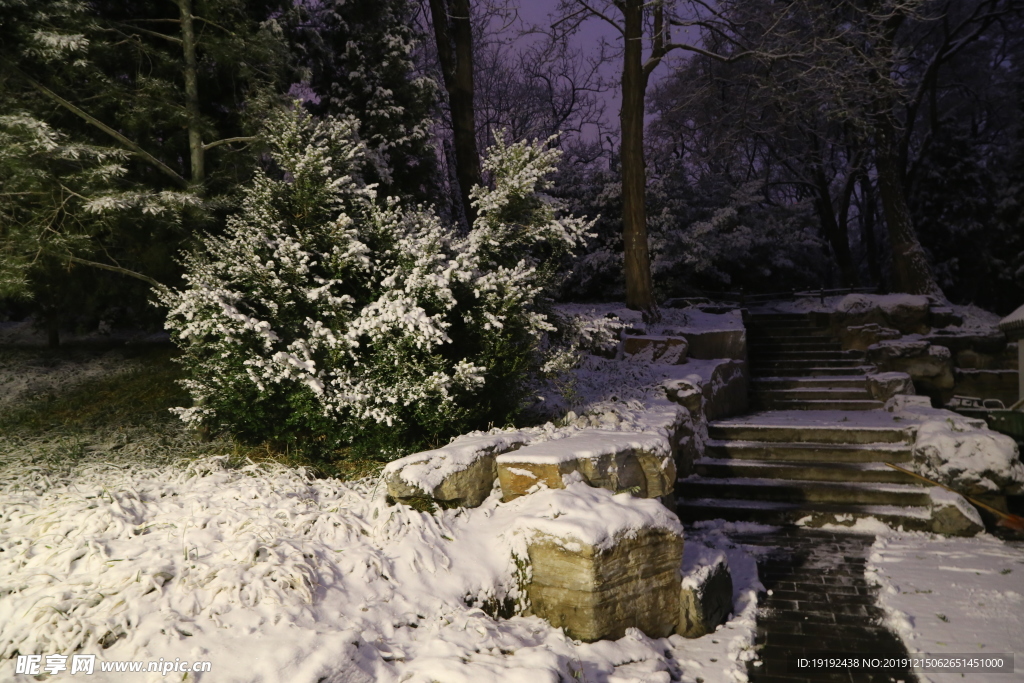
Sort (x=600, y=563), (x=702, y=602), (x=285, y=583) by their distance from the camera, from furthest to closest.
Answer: (x=702, y=602)
(x=600, y=563)
(x=285, y=583)

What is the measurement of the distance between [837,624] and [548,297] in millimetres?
4048

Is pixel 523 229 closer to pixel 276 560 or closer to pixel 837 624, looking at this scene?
pixel 276 560

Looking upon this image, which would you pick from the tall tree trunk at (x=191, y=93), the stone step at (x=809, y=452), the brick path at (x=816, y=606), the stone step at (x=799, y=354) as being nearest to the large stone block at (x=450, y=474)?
the brick path at (x=816, y=606)

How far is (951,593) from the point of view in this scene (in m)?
4.58

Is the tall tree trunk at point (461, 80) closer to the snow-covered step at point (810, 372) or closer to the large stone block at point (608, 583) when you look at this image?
the snow-covered step at point (810, 372)

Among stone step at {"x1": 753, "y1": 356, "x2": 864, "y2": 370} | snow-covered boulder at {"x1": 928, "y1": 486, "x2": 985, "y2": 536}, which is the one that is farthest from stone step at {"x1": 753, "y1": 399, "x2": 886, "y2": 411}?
snow-covered boulder at {"x1": 928, "y1": 486, "x2": 985, "y2": 536}

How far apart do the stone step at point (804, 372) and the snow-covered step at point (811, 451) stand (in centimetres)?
288

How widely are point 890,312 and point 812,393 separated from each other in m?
2.84

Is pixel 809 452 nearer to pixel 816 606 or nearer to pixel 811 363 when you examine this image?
pixel 816 606

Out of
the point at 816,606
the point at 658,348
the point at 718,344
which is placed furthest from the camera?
the point at 718,344

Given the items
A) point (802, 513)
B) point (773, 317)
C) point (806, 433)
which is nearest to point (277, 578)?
point (802, 513)

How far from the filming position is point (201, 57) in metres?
7.41

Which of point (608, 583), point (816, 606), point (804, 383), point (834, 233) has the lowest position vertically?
point (816, 606)

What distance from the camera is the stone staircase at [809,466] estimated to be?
20.5 feet
